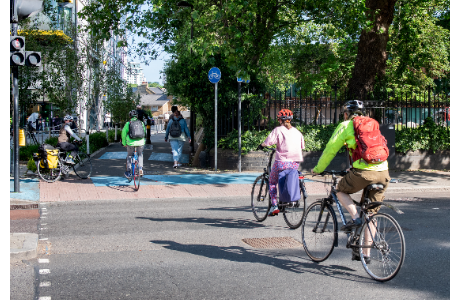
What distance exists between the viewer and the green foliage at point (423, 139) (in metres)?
15.5

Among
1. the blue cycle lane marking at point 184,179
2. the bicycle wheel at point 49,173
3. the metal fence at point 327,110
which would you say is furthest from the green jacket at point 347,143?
the metal fence at point 327,110

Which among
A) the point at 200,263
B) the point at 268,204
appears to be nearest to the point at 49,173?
the point at 268,204

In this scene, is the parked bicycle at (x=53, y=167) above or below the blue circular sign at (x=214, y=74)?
below

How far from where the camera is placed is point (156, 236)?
7.05m

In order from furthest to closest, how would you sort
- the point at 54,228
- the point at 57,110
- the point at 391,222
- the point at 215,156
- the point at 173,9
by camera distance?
the point at 57,110, the point at 173,9, the point at 215,156, the point at 54,228, the point at 391,222

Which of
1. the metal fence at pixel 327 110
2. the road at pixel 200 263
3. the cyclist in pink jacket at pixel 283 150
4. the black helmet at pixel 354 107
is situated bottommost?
the road at pixel 200 263

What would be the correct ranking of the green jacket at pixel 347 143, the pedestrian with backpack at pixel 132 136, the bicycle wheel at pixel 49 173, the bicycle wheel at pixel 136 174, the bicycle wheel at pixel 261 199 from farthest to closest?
the bicycle wheel at pixel 49 173
the pedestrian with backpack at pixel 132 136
the bicycle wheel at pixel 136 174
the bicycle wheel at pixel 261 199
the green jacket at pixel 347 143

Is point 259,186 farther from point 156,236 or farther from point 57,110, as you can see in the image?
point 57,110

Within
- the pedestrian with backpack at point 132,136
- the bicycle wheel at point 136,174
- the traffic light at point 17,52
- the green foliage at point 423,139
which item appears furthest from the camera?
the green foliage at point 423,139

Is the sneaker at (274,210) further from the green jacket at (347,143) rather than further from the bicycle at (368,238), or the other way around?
the green jacket at (347,143)

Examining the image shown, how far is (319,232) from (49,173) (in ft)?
29.7

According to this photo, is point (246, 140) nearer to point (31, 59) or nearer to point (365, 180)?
point (31, 59)

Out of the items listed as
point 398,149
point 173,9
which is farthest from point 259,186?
point 173,9

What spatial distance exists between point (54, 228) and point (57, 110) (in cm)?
1368
